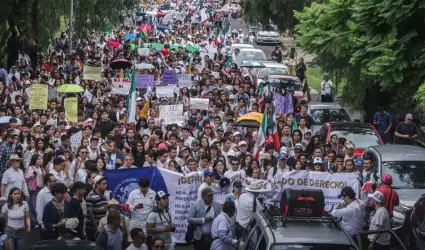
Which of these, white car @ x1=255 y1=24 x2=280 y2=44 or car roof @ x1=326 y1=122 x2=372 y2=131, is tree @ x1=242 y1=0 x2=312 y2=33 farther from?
white car @ x1=255 y1=24 x2=280 y2=44

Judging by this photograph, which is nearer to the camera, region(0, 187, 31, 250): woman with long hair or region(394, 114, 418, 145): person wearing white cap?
region(0, 187, 31, 250): woman with long hair

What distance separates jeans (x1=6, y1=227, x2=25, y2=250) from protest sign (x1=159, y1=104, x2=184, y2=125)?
28.2ft

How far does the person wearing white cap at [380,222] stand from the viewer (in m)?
15.2

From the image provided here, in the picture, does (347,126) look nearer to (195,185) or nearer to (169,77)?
(169,77)

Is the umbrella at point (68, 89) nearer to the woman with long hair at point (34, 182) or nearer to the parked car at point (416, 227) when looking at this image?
the woman with long hair at point (34, 182)

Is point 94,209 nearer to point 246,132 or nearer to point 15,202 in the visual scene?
point 15,202

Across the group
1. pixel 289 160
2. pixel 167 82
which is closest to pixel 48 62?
pixel 167 82

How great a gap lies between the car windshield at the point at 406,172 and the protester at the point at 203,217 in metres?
→ 4.43

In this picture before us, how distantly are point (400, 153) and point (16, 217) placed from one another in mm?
7399

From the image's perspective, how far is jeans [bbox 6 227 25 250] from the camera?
594 inches

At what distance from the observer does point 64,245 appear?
42.5ft

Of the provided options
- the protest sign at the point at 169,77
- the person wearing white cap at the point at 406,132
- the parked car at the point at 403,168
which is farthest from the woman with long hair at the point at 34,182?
the protest sign at the point at 169,77

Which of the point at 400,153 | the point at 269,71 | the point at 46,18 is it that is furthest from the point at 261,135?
the point at 46,18

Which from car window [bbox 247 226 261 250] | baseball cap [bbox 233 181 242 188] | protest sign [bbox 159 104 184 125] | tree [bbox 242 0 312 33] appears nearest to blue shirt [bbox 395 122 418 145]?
protest sign [bbox 159 104 184 125]
